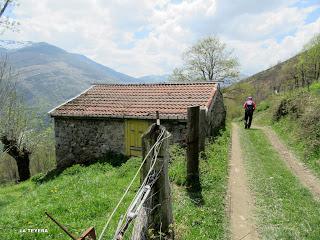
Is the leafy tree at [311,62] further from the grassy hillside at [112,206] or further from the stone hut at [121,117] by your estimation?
the grassy hillside at [112,206]

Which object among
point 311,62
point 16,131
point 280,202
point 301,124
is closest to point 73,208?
point 280,202

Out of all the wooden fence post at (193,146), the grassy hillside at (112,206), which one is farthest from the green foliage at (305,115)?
the wooden fence post at (193,146)

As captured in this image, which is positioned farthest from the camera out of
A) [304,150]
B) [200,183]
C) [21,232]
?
[304,150]

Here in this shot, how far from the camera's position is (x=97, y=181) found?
13086 mm

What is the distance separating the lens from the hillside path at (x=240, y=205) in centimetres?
735

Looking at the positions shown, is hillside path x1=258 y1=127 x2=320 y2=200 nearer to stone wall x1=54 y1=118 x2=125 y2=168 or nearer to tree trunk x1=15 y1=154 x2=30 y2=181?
stone wall x1=54 y1=118 x2=125 y2=168

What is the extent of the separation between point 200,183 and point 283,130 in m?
12.0

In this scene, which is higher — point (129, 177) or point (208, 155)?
point (208, 155)

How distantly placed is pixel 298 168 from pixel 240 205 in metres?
4.74

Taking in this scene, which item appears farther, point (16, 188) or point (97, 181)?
point (16, 188)

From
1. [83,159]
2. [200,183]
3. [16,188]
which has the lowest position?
[16,188]

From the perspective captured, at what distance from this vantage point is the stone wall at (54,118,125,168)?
18672 millimetres

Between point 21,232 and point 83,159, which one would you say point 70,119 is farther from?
point 21,232

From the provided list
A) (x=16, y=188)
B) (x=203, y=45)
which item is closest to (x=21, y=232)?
(x=16, y=188)
